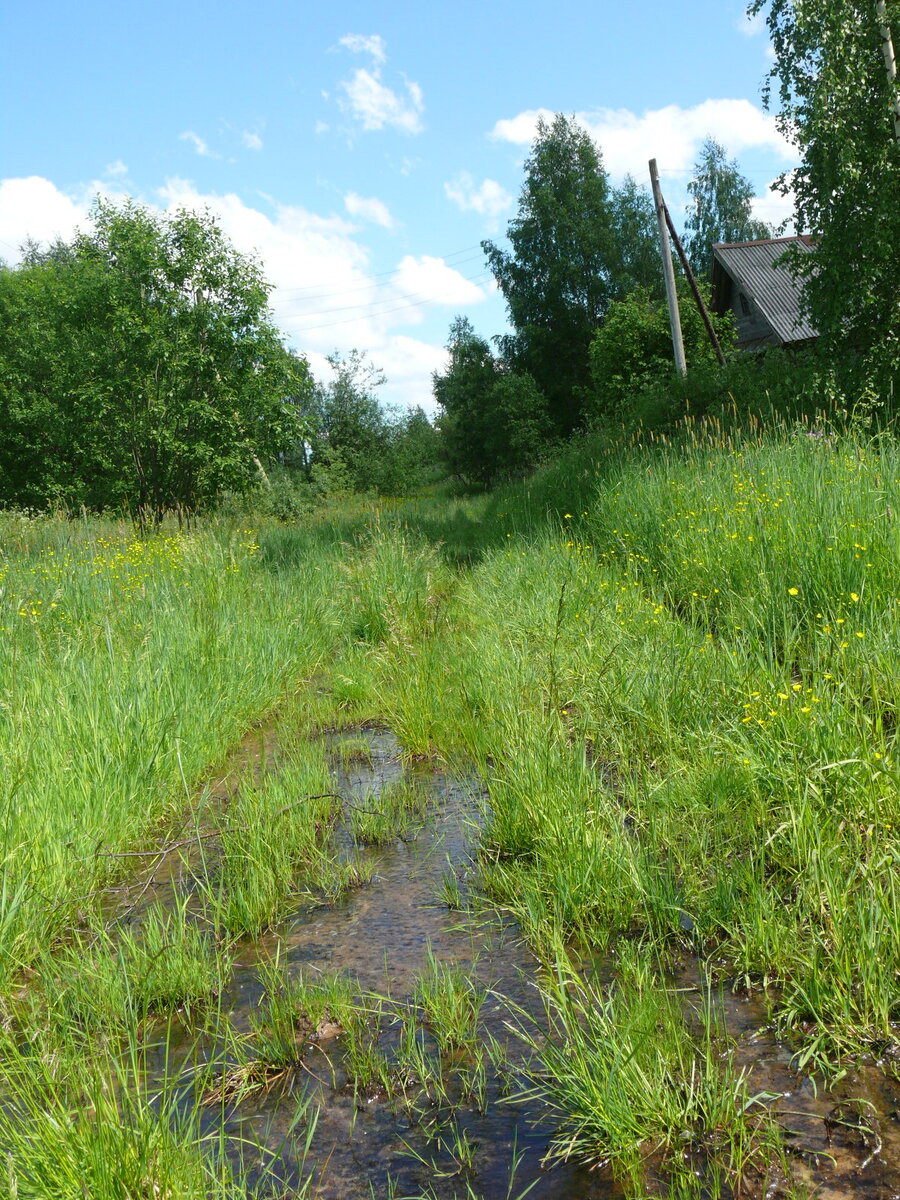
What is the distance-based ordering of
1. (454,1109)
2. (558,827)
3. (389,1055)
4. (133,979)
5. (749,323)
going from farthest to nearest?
(749,323), (558,827), (133,979), (389,1055), (454,1109)

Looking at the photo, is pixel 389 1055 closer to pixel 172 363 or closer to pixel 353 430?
pixel 172 363

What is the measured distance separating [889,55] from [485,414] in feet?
85.9

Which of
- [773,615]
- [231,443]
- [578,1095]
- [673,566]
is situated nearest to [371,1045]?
[578,1095]

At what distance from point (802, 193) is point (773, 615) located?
1042 centimetres

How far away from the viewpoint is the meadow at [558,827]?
210 centimetres

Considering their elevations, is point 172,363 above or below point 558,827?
above

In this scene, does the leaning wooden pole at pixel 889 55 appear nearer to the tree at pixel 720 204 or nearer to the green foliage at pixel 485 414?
the green foliage at pixel 485 414

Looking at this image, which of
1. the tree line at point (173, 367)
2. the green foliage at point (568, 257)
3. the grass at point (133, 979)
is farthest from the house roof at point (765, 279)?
the grass at point (133, 979)

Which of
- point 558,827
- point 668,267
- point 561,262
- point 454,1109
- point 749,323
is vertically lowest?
point 454,1109

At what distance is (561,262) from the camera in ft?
135

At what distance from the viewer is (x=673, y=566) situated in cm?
680

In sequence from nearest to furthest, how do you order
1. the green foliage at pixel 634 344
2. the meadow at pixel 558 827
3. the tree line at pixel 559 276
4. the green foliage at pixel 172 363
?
the meadow at pixel 558 827, the green foliage at pixel 172 363, the green foliage at pixel 634 344, the tree line at pixel 559 276

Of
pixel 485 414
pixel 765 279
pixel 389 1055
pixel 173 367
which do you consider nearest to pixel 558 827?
pixel 389 1055

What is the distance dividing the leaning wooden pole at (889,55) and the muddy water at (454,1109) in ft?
40.6
